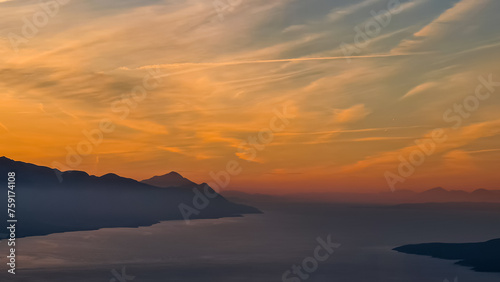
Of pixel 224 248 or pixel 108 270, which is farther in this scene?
pixel 224 248

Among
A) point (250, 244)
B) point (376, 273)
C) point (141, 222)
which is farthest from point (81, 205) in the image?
point (376, 273)

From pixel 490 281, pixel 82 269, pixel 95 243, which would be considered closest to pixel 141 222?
pixel 95 243

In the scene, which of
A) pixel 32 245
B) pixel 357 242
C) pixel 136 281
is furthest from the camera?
pixel 357 242

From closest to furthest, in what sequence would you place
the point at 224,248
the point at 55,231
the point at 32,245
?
the point at 224,248 < the point at 32,245 < the point at 55,231

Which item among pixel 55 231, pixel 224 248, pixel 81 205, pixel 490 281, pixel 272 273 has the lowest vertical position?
pixel 490 281

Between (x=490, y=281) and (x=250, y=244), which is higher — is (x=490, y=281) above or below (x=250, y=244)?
below

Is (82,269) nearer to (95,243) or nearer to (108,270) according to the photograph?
(108,270)

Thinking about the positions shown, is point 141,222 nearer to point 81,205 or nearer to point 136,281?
point 81,205
